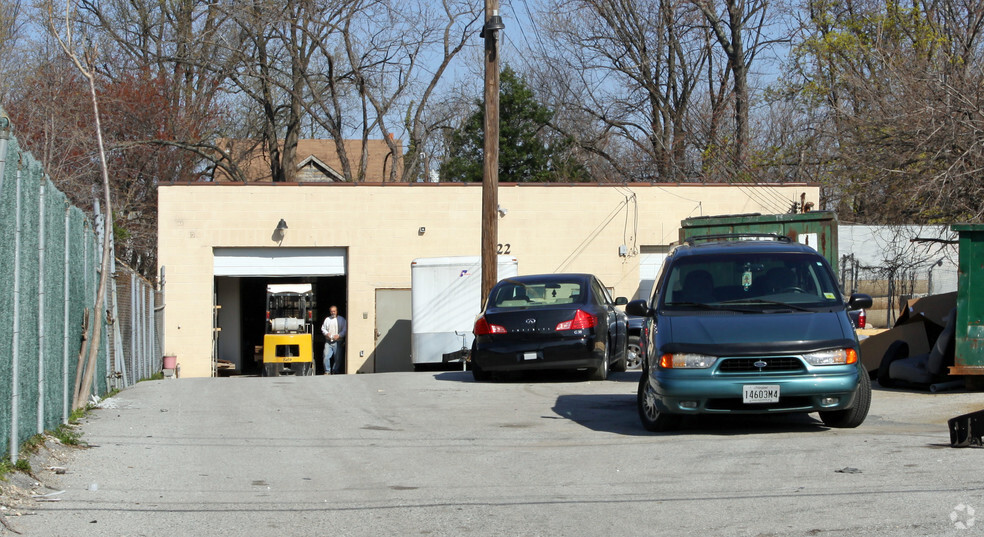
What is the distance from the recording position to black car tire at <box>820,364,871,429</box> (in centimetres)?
950

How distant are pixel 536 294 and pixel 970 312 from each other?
614cm

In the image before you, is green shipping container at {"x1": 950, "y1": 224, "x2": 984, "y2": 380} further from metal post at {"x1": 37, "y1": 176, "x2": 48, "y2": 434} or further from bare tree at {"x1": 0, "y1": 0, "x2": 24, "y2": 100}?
bare tree at {"x1": 0, "y1": 0, "x2": 24, "y2": 100}

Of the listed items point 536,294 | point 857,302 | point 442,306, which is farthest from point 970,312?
point 442,306

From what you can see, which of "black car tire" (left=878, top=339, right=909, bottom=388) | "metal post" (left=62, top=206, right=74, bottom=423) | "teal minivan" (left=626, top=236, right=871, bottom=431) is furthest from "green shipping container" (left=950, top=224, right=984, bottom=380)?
"metal post" (left=62, top=206, right=74, bottom=423)

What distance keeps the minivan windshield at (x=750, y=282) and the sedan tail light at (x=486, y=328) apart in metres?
5.24

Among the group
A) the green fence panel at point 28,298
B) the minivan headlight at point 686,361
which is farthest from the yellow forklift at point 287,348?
the minivan headlight at point 686,361

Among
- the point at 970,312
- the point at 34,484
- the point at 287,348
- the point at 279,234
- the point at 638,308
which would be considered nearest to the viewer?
the point at 34,484

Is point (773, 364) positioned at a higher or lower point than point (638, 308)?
lower

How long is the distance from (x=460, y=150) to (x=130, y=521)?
142 feet

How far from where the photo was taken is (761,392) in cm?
907

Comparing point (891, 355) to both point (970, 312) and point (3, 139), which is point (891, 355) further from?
point (3, 139)

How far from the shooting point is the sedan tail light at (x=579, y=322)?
602 inches

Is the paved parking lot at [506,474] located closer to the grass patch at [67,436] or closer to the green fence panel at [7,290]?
the grass patch at [67,436]

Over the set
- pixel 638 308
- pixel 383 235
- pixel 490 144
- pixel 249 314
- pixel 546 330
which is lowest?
pixel 249 314
